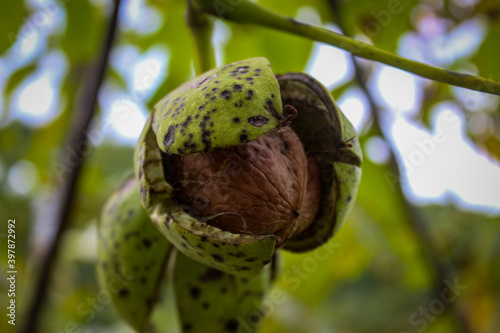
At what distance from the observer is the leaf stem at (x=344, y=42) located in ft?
3.27

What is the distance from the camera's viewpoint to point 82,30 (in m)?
2.39

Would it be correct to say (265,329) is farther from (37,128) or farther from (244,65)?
(244,65)

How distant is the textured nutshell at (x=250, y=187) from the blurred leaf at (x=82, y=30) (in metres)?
1.34

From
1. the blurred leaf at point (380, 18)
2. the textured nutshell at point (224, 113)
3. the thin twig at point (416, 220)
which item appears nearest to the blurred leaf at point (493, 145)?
the thin twig at point (416, 220)

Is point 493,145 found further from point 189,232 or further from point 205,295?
point 189,232

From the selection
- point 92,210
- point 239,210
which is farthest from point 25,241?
point 239,210

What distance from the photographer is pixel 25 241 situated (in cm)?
517

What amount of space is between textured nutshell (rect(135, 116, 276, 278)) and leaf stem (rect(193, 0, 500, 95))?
360 millimetres

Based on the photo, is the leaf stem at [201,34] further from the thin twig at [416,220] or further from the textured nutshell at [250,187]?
the thin twig at [416,220]

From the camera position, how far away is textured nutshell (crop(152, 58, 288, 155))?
0.99 metres

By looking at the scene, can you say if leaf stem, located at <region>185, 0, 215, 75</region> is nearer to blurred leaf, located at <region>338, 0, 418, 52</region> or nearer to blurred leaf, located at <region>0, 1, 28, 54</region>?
blurred leaf, located at <region>338, 0, 418, 52</region>

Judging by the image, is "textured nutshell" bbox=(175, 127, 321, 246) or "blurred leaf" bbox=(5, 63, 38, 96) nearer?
"textured nutshell" bbox=(175, 127, 321, 246)

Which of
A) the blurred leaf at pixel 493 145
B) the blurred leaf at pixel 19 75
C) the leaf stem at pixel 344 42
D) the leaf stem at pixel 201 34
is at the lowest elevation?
the blurred leaf at pixel 19 75

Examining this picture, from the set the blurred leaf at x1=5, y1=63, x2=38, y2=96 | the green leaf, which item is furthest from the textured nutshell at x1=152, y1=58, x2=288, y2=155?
the blurred leaf at x1=5, y1=63, x2=38, y2=96
